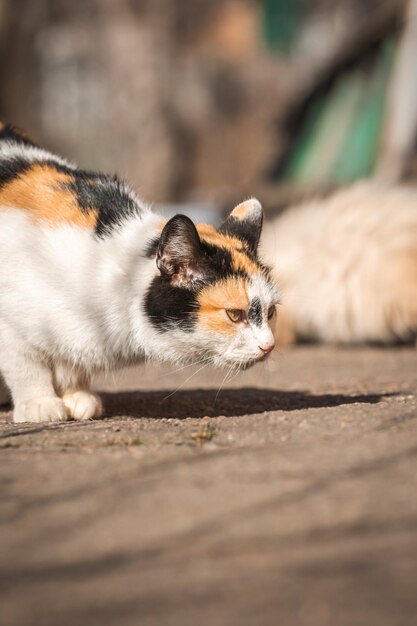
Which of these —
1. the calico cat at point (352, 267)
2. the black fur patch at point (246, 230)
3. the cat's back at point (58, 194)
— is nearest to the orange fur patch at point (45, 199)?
the cat's back at point (58, 194)

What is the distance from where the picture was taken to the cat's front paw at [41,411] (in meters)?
3.17

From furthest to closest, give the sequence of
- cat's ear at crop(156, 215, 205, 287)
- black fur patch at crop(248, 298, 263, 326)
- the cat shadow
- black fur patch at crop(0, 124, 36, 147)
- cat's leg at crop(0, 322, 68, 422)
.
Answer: black fur patch at crop(0, 124, 36, 147) < the cat shadow < cat's leg at crop(0, 322, 68, 422) < black fur patch at crop(248, 298, 263, 326) < cat's ear at crop(156, 215, 205, 287)

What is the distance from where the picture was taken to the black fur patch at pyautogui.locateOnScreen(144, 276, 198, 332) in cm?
301

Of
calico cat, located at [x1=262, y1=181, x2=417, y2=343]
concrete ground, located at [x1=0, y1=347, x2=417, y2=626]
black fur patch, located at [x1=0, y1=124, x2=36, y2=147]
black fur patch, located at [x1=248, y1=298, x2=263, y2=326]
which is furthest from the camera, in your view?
calico cat, located at [x1=262, y1=181, x2=417, y2=343]

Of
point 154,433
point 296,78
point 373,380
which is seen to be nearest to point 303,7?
point 296,78

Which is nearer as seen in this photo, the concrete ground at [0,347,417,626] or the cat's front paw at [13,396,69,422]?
the concrete ground at [0,347,417,626]

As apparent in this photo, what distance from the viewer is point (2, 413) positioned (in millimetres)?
3592

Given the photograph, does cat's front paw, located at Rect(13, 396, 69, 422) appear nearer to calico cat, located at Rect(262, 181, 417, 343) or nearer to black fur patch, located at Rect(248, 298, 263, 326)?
black fur patch, located at Rect(248, 298, 263, 326)

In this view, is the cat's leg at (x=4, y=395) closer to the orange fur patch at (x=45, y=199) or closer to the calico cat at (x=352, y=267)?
the orange fur patch at (x=45, y=199)

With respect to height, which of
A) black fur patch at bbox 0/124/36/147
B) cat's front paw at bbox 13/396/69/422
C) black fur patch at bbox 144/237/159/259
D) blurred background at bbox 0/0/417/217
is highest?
blurred background at bbox 0/0/417/217

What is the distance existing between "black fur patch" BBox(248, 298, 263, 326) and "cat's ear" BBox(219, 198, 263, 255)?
29 cm

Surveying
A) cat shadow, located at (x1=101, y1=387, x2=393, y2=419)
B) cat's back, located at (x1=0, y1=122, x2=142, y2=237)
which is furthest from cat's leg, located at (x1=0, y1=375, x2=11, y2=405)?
cat's back, located at (x1=0, y1=122, x2=142, y2=237)

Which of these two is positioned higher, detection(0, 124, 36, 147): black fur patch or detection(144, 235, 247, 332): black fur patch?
detection(0, 124, 36, 147): black fur patch

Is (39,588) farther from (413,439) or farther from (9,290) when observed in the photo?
(9,290)
